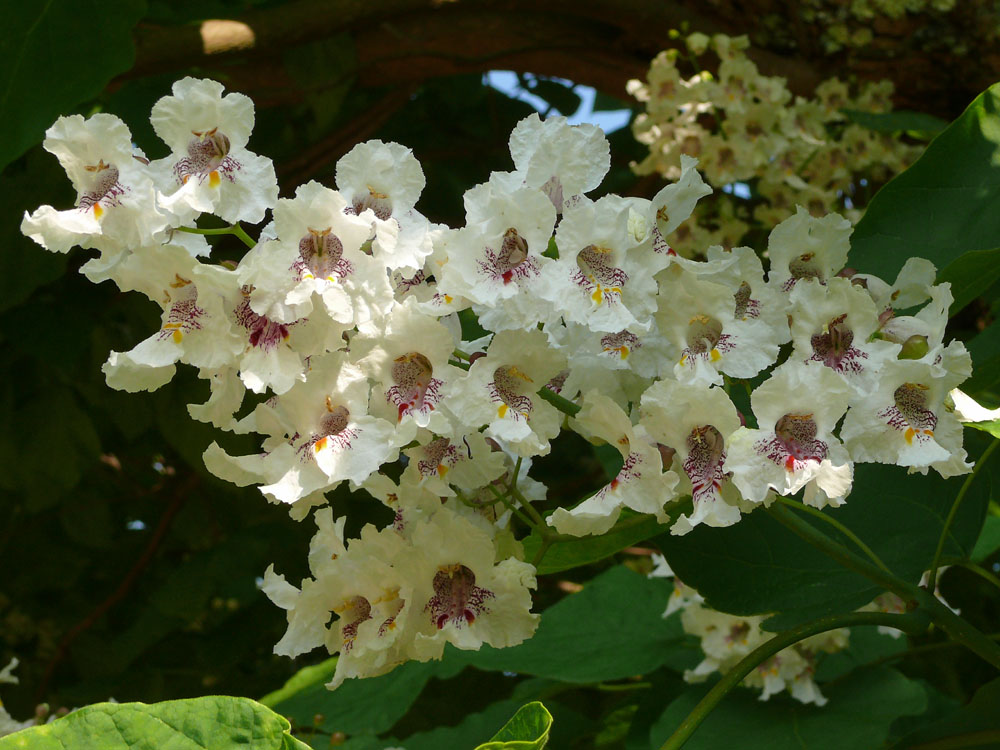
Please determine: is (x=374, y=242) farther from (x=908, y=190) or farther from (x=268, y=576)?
(x=908, y=190)

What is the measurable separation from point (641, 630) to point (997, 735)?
2.11 ft

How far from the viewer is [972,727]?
105cm

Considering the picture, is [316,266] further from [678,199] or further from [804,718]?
[804,718]

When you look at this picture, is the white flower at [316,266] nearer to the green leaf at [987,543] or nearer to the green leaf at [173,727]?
the green leaf at [173,727]

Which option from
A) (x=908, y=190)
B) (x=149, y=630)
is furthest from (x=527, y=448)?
(x=149, y=630)

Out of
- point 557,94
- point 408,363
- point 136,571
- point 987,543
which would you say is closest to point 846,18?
point 557,94

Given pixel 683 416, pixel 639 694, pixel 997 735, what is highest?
pixel 683 416

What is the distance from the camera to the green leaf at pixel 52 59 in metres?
1.32

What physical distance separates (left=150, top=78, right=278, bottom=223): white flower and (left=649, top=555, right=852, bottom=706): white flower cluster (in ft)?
2.67

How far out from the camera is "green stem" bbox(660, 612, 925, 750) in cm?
77

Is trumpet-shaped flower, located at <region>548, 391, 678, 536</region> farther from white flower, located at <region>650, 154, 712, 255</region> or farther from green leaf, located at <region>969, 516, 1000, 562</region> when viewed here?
green leaf, located at <region>969, 516, 1000, 562</region>

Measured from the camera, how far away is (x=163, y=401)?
6.44 ft

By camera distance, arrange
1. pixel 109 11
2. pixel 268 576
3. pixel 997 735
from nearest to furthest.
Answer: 1. pixel 268 576
2. pixel 997 735
3. pixel 109 11

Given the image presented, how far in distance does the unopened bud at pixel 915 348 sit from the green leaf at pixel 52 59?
41.8 inches
